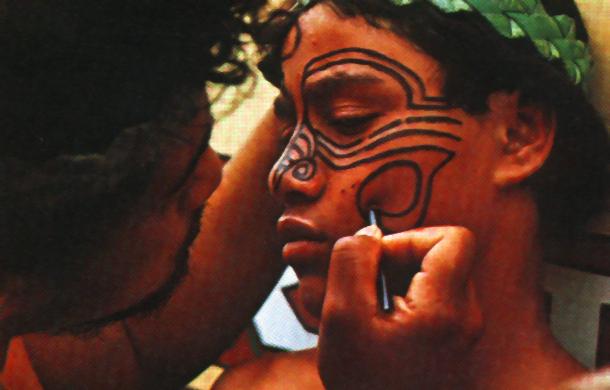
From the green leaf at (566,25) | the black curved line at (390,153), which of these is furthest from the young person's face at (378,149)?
the green leaf at (566,25)

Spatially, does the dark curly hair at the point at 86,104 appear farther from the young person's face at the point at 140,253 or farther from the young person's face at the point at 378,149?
the young person's face at the point at 378,149

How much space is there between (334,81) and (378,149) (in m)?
0.08

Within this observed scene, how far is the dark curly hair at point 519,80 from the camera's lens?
0.71 metres

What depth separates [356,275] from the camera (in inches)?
26.8

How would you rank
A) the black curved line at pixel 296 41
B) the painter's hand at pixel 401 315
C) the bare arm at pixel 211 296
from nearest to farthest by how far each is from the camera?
the painter's hand at pixel 401 315 → the black curved line at pixel 296 41 → the bare arm at pixel 211 296

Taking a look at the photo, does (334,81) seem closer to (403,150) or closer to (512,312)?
(403,150)

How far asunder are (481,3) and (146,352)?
0.55 metres

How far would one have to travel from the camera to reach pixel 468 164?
0.71 m

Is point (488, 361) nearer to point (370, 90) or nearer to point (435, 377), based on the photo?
point (435, 377)

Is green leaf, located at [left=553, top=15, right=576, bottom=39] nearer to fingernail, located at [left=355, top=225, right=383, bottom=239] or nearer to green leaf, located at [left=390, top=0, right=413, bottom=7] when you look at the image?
green leaf, located at [left=390, top=0, right=413, bottom=7]

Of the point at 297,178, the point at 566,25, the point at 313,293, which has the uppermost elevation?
the point at 566,25

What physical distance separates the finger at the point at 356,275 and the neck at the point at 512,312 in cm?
11

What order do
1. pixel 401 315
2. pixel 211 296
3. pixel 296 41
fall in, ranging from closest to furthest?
pixel 401 315 → pixel 296 41 → pixel 211 296

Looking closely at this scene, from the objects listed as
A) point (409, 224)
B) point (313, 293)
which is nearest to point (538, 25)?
point (409, 224)
